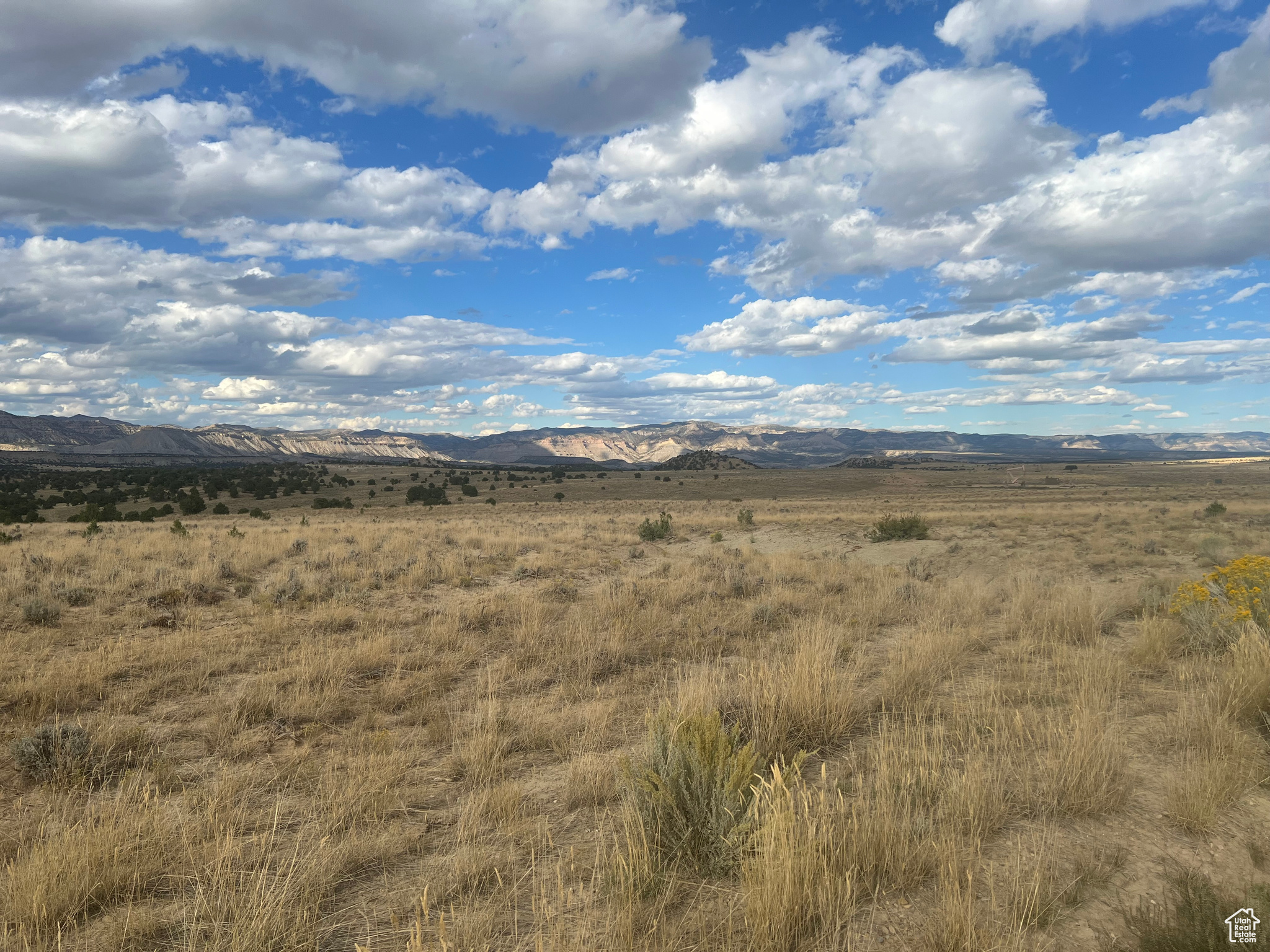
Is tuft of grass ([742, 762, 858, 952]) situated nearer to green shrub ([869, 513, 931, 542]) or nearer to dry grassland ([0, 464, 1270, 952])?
dry grassland ([0, 464, 1270, 952])

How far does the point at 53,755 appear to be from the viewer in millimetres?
4875

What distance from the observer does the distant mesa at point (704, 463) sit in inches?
4737

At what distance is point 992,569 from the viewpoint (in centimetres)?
1697

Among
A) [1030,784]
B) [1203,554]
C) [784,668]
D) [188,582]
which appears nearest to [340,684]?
[784,668]

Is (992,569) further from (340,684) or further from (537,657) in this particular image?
(340,684)

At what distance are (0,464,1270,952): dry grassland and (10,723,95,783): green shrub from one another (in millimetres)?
26

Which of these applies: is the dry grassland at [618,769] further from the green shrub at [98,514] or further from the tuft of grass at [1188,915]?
the green shrub at [98,514]

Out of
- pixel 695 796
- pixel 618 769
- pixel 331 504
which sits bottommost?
pixel 331 504

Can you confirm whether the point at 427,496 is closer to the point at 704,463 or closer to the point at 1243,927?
the point at 1243,927

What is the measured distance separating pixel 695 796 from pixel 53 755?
4980 millimetres

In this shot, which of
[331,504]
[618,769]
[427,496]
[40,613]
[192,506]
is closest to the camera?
[618,769]

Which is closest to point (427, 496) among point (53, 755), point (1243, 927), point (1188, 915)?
point (53, 755)

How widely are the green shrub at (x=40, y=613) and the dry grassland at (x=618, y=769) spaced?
0.06 m

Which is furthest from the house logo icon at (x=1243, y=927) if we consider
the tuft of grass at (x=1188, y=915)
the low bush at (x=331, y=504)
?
the low bush at (x=331, y=504)
